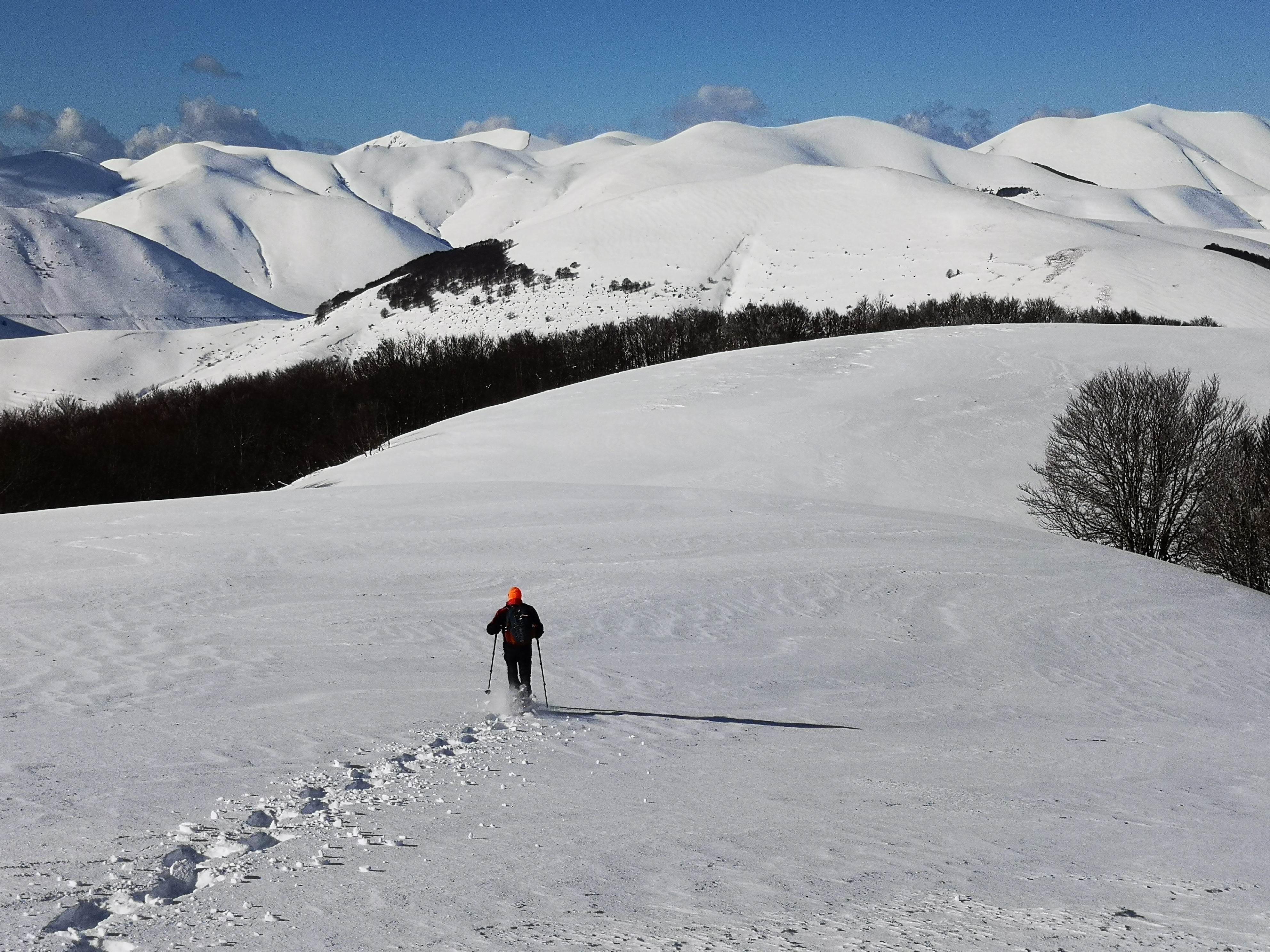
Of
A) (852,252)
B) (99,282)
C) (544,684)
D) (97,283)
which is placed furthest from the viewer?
(99,282)

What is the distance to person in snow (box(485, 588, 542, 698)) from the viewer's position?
973cm

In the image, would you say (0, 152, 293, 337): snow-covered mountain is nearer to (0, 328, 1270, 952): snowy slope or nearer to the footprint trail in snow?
(0, 328, 1270, 952): snowy slope

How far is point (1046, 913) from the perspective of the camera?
5895mm

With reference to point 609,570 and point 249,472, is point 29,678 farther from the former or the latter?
point 249,472

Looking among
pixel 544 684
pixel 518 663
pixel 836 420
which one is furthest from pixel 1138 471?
pixel 518 663

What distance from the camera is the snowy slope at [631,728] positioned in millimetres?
5664

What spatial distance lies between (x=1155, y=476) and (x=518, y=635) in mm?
25562

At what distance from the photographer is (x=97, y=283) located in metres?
156

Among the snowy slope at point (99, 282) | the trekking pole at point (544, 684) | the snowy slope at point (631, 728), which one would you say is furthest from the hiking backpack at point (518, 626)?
the snowy slope at point (99, 282)

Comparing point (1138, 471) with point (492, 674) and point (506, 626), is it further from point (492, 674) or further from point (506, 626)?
point (506, 626)

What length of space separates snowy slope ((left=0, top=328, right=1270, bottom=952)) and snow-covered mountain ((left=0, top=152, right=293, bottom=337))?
139166 millimetres

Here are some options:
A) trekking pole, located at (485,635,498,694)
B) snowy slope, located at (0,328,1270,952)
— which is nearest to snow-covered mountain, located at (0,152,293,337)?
snowy slope, located at (0,328,1270,952)

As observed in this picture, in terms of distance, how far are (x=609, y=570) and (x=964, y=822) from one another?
383 inches

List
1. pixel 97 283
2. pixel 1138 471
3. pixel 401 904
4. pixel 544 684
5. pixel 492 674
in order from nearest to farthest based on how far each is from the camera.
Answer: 1. pixel 401 904
2. pixel 544 684
3. pixel 492 674
4. pixel 1138 471
5. pixel 97 283
